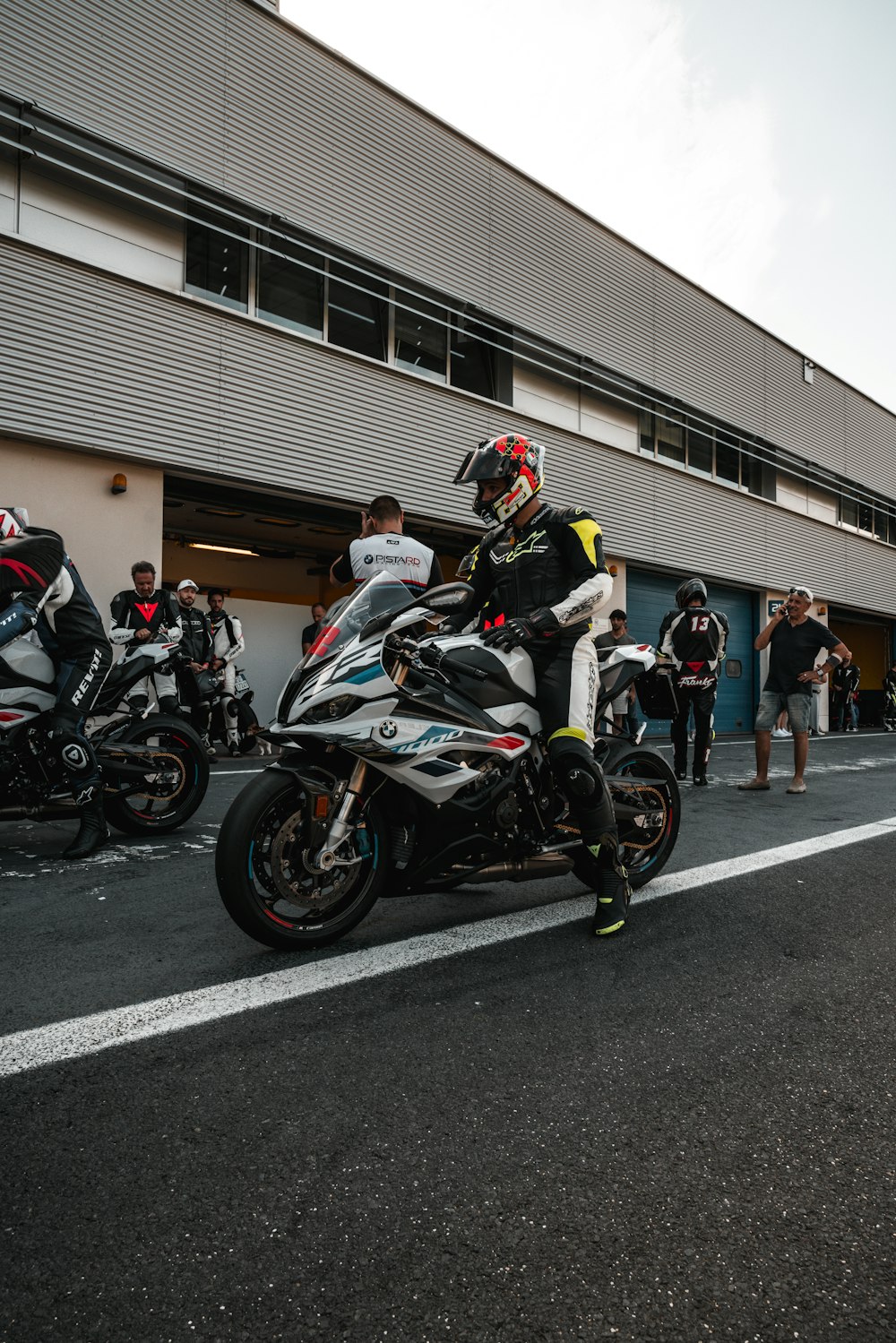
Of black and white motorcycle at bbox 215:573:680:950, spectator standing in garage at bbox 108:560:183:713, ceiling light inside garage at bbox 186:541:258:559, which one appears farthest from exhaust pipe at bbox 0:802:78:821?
ceiling light inside garage at bbox 186:541:258:559

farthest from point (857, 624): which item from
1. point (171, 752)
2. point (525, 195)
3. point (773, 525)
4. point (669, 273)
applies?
point (171, 752)

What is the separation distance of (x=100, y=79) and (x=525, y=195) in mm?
7547

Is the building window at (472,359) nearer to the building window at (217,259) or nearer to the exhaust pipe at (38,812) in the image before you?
the building window at (217,259)

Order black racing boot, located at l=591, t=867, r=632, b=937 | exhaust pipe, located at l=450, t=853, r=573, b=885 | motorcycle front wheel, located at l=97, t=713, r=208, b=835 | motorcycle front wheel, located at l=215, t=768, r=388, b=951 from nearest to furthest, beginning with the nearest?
motorcycle front wheel, located at l=215, t=768, r=388, b=951 < exhaust pipe, located at l=450, t=853, r=573, b=885 < black racing boot, located at l=591, t=867, r=632, b=937 < motorcycle front wheel, located at l=97, t=713, r=208, b=835

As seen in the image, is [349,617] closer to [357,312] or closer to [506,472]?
[506,472]

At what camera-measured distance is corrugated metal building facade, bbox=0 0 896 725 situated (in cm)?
928

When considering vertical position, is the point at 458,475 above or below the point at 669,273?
below

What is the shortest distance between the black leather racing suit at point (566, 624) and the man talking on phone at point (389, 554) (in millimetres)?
1659

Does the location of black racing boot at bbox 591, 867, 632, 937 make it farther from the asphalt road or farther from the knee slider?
the knee slider

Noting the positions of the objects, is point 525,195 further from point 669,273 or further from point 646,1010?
point 646,1010

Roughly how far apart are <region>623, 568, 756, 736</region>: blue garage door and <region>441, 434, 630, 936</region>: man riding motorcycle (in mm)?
13504

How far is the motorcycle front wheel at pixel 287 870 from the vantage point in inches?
106

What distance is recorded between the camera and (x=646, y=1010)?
2.53m

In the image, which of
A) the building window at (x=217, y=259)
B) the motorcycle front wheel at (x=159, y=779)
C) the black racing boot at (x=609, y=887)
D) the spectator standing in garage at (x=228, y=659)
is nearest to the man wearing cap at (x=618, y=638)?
the spectator standing in garage at (x=228, y=659)
